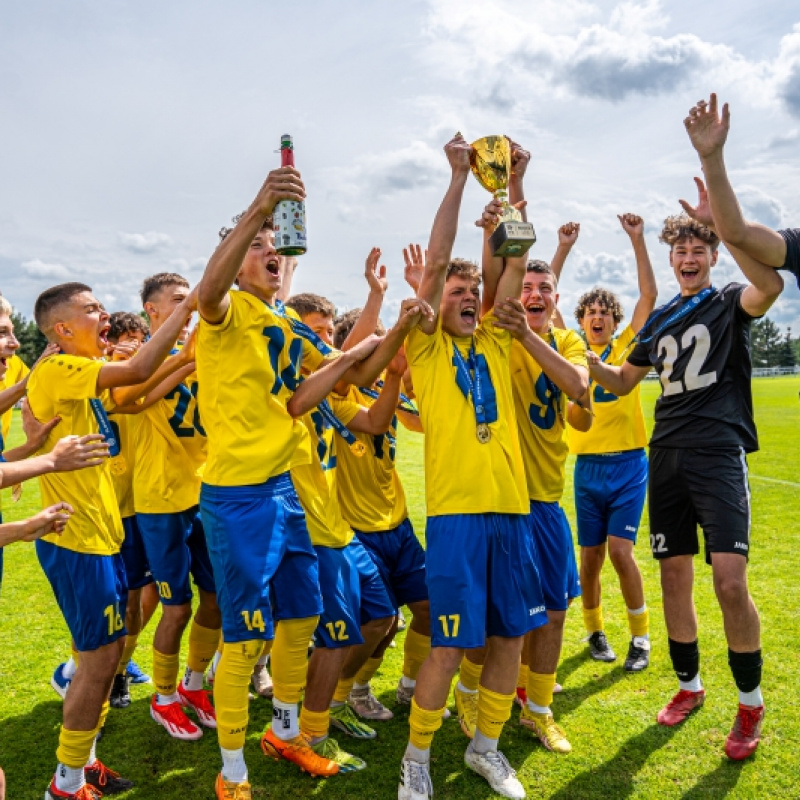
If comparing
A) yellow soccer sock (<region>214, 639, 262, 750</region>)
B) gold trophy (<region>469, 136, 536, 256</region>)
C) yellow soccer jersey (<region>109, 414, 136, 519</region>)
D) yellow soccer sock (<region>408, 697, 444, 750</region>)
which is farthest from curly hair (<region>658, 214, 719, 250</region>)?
yellow soccer jersey (<region>109, 414, 136, 519</region>)

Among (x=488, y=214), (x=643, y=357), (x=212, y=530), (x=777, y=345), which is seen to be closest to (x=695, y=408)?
(x=643, y=357)

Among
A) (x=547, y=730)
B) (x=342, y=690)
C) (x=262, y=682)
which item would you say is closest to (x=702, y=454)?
(x=547, y=730)

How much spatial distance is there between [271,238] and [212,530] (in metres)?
1.58

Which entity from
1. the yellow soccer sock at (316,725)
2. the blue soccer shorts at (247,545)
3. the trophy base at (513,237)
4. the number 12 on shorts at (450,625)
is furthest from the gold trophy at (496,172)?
the yellow soccer sock at (316,725)

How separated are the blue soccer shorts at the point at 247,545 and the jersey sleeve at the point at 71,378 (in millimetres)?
767

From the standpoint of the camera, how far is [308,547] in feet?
12.4

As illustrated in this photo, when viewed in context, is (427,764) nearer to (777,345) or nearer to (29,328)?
(29,328)

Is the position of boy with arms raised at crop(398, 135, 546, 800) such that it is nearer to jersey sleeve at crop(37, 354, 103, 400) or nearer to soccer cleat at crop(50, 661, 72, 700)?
jersey sleeve at crop(37, 354, 103, 400)

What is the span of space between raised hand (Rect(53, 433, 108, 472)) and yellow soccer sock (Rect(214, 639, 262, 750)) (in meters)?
1.14

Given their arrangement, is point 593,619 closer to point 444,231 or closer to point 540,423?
point 540,423

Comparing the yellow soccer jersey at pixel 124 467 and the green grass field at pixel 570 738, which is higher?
the yellow soccer jersey at pixel 124 467

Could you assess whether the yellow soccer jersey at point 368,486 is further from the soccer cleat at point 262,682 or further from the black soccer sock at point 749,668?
the black soccer sock at point 749,668

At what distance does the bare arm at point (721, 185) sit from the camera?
126 inches

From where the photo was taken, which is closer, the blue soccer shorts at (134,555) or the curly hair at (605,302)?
the blue soccer shorts at (134,555)
